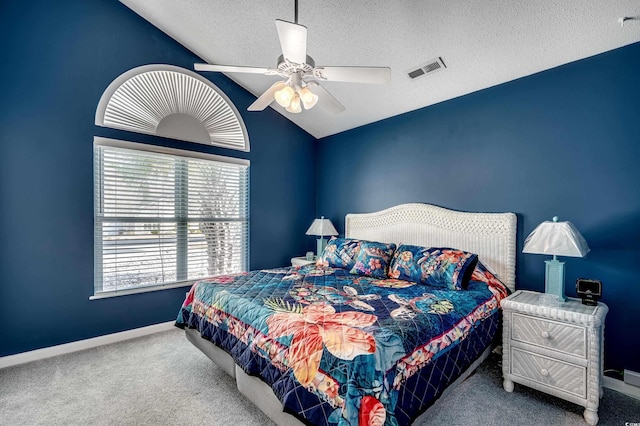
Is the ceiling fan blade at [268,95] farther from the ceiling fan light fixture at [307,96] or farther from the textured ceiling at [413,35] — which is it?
the textured ceiling at [413,35]

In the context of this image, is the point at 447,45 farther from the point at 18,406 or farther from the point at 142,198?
→ the point at 18,406

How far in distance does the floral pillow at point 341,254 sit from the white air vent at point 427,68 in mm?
1842

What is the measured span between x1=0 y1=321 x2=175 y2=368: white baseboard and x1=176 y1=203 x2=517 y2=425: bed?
96 cm

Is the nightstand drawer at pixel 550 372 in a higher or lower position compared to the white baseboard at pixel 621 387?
higher

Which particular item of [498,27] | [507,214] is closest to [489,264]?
[507,214]

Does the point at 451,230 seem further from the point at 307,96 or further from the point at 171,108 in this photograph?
the point at 171,108

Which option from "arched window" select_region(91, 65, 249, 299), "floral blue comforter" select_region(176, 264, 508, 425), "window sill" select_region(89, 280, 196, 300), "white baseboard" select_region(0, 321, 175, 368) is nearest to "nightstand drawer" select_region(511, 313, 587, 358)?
"floral blue comforter" select_region(176, 264, 508, 425)

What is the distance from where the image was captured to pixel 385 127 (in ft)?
12.8

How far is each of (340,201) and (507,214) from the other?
2289mm

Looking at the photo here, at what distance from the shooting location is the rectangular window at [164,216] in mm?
3020

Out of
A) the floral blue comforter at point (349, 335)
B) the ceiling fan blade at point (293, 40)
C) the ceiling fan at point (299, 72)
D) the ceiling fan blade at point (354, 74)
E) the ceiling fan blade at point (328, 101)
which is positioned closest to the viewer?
the floral blue comforter at point (349, 335)

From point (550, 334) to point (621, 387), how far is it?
33.0 inches

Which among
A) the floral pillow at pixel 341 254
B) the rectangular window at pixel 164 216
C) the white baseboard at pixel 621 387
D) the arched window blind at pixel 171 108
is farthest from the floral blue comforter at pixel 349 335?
the arched window blind at pixel 171 108

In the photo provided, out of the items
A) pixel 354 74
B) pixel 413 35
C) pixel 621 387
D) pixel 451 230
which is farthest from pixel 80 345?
pixel 621 387
